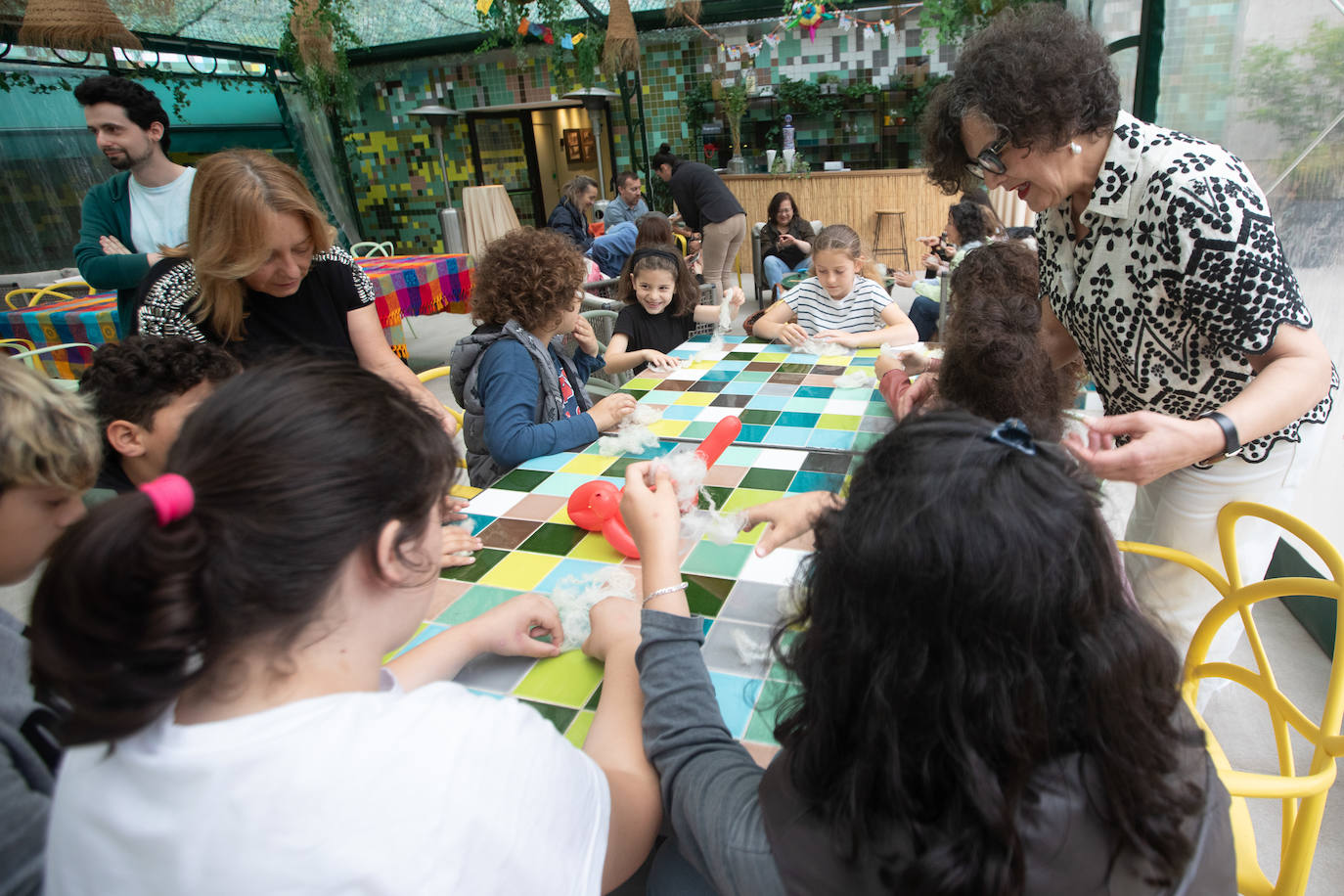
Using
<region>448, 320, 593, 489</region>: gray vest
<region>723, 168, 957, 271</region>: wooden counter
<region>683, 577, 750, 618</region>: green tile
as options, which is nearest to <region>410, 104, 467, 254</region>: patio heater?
<region>723, 168, 957, 271</region>: wooden counter

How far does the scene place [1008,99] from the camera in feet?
4.24

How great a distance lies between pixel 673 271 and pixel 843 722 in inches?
104

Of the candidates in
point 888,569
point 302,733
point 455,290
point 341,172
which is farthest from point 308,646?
point 341,172

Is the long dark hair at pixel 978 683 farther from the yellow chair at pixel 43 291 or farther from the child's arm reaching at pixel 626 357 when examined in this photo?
the yellow chair at pixel 43 291

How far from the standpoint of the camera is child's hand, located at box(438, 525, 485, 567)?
4.17ft

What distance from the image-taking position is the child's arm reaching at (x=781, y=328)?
262cm

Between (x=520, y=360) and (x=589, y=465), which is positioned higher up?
(x=520, y=360)

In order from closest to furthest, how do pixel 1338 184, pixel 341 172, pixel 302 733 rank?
pixel 302 733 < pixel 1338 184 < pixel 341 172

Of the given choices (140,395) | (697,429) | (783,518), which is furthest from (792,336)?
(140,395)

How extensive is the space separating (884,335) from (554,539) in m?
1.69

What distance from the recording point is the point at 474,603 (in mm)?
1166

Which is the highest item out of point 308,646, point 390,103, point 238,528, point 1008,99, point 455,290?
point 390,103

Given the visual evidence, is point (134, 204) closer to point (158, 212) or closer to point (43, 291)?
point (158, 212)

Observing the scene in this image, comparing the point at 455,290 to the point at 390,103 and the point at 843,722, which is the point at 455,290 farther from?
the point at 390,103
